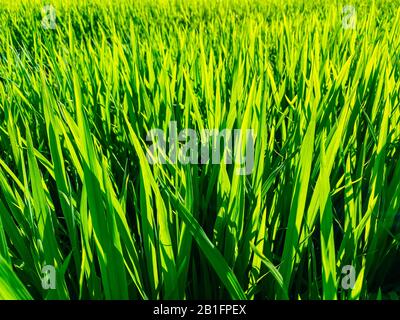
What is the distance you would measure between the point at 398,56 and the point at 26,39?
6.20 feet

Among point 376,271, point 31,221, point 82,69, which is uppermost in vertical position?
point 82,69

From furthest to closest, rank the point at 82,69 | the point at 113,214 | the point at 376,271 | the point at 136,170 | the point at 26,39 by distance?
the point at 26,39
the point at 82,69
the point at 136,170
the point at 376,271
the point at 113,214

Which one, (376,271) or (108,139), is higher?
(108,139)

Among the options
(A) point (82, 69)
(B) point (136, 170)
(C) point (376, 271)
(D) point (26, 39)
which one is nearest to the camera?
(C) point (376, 271)

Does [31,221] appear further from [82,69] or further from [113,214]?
[82,69]

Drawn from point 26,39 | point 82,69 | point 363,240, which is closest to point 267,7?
point 26,39

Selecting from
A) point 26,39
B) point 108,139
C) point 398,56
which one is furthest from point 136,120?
point 26,39

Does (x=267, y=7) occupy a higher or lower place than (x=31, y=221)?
higher

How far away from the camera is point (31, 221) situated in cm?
54
